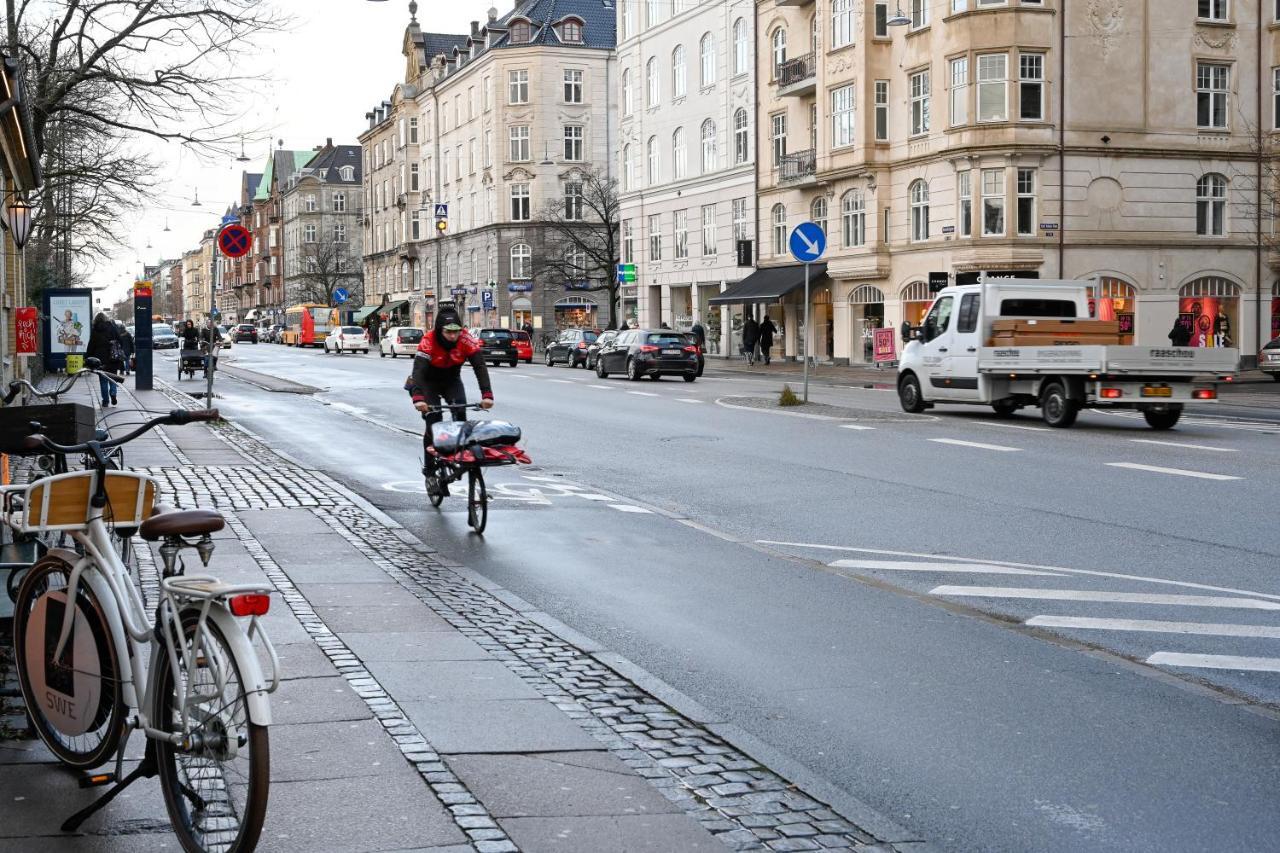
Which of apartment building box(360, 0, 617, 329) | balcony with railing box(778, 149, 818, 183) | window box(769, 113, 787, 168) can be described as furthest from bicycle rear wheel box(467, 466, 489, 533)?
apartment building box(360, 0, 617, 329)

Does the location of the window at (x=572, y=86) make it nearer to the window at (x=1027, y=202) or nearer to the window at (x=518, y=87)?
the window at (x=518, y=87)

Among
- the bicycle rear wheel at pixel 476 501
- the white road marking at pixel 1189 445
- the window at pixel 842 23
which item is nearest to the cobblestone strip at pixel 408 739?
the bicycle rear wheel at pixel 476 501

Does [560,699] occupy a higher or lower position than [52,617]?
lower

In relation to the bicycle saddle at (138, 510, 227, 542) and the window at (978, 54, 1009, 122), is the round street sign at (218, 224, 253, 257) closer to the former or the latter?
the bicycle saddle at (138, 510, 227, 542)

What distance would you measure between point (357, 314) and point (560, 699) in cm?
11868

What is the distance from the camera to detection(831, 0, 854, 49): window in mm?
49125

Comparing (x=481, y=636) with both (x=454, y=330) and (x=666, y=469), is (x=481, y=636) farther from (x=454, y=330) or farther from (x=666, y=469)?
(x=666, y=469)

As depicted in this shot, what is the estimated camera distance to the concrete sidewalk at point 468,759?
4.77 m

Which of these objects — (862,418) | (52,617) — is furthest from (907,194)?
(52,617)

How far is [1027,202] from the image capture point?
43.0 m

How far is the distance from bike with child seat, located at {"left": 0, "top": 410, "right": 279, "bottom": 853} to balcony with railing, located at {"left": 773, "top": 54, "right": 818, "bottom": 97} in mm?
48453

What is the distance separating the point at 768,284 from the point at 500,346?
31.7ft

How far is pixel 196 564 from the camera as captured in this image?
9.58 metres

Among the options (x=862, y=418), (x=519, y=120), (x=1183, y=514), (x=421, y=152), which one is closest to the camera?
(x=1183, y=514)
